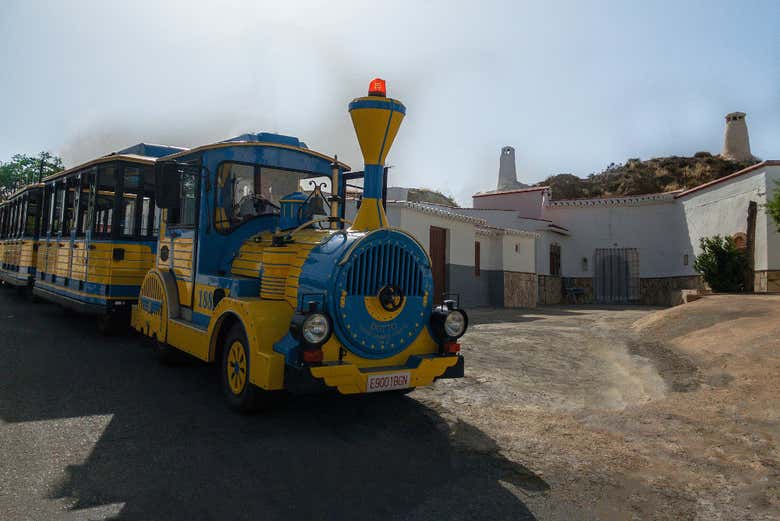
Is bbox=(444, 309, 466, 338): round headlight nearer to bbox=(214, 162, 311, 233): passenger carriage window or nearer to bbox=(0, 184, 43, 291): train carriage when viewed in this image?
bbox=(214, 162, 311, 233): passenger carriage window

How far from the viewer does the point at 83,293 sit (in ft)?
29.3

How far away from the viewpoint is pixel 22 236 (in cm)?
1306

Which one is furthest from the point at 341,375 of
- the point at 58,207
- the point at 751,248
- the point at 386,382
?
the point at 751,248

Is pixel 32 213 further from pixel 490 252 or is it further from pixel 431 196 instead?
pixel 431 196

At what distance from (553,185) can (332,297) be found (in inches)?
1541

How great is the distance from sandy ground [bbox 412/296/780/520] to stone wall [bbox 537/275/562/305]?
14.6 m

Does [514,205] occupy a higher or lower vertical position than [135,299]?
higher

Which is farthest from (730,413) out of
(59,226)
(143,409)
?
(59,226)

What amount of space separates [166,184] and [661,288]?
2411 centimetres

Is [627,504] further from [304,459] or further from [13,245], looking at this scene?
[13,245]

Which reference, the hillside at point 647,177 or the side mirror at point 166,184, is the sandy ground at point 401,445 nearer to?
the side mirror at point 166,184

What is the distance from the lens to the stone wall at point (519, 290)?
70.0ft

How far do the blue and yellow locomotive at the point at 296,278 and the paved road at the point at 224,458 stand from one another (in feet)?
1.53

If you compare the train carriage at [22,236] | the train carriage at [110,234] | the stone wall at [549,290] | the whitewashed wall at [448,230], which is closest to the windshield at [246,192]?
the train carriage at [110,234]
